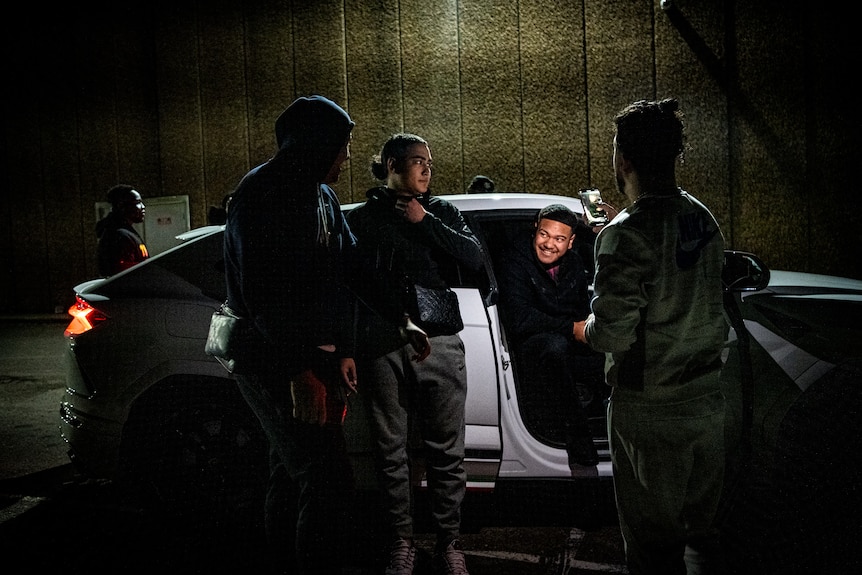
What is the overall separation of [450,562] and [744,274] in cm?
162

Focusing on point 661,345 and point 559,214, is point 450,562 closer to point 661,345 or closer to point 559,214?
point 661,345

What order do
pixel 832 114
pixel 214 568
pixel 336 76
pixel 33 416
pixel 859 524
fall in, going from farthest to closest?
pixel 336 76, pixel 832 114, pixel 33 416, pixel 214 568, pixel 859 524

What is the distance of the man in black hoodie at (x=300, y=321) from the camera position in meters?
2.20

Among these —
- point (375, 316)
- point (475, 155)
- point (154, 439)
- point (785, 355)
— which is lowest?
point (154, 439)

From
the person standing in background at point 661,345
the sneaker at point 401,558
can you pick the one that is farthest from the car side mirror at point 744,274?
the sneaker at point 401,558

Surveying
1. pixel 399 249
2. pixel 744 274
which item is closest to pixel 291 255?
pixel 399 249

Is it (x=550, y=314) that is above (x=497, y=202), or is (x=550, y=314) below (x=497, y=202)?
below

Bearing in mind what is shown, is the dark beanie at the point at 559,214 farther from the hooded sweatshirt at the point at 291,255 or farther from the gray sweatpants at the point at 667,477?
the gray sweatpants at the point at 667,477

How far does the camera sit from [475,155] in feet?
29.8

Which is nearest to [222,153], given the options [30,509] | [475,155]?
[475,155]

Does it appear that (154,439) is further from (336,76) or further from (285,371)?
(336,76)

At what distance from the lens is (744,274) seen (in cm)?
263

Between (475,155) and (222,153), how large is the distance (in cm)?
376

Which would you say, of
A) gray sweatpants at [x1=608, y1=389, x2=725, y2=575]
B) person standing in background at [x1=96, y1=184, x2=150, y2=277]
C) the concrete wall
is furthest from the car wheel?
the concrete wall
